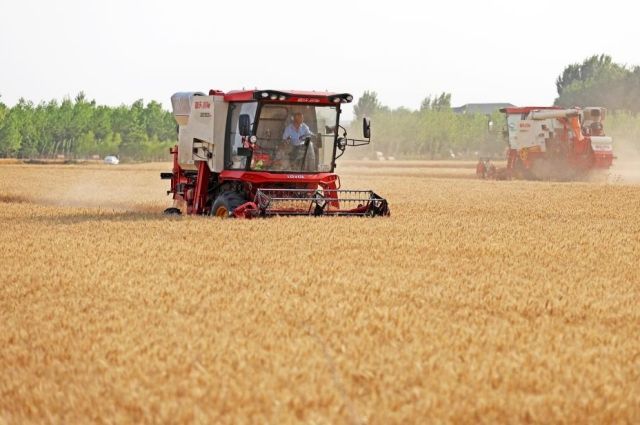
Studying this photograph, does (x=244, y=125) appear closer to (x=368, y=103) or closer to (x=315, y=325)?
(x=315, y=325)

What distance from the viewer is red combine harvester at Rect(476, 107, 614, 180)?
32.7 meters

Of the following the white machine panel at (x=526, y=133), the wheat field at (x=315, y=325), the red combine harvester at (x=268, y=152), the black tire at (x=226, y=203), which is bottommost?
the wheat field at (x=315, y=325)

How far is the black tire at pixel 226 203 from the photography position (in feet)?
52.2

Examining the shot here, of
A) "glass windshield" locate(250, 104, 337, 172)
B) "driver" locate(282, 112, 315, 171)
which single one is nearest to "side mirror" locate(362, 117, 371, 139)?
"glass windshield" locate(250, 104, 337, 172)

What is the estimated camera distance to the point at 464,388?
5344 mm

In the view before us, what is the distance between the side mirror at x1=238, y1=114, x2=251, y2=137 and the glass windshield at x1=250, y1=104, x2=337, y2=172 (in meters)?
0.17

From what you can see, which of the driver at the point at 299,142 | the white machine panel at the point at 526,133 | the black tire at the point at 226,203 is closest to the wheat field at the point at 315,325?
the black tire at the point at 226,203

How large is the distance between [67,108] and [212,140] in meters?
74.2

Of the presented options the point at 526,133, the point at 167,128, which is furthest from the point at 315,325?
the point at 167,128

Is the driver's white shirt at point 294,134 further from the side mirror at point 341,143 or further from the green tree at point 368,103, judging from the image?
the green tree at point 368,103

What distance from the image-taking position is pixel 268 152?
16.1 meters

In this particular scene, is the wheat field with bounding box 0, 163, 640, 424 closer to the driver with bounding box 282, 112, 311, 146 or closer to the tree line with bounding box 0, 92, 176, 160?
the driver with bounding box 282, 112, 311, 146

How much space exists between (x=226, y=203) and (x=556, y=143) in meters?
20.4

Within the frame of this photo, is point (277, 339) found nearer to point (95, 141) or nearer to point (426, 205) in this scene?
point (426, 205)
